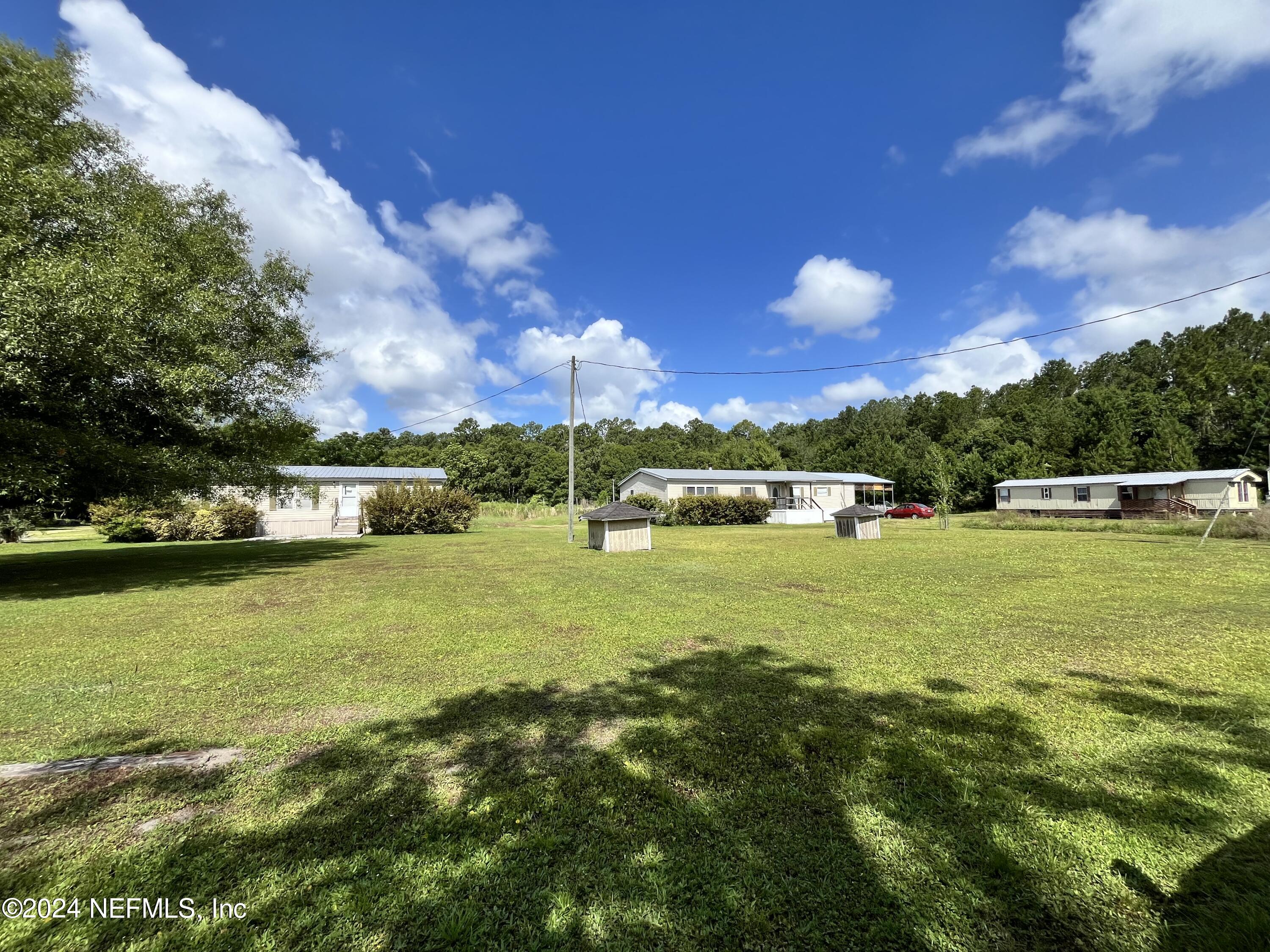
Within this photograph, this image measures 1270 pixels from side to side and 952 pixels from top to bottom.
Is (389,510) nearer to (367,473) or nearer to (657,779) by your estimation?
(367,473)

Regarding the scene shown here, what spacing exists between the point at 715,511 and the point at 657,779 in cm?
2807

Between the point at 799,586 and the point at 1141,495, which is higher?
the point at 1141,495

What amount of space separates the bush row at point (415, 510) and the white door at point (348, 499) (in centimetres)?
500

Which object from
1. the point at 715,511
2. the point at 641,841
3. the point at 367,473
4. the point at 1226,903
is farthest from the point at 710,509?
the point at 1226,903

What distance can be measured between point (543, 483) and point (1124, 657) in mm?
51881

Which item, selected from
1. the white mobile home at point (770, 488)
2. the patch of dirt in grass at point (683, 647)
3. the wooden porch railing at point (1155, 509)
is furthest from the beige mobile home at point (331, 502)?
the wooden porch railing at point (1155, 509)

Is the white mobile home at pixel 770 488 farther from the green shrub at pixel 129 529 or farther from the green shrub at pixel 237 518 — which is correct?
the green shrub at pixel 129 529

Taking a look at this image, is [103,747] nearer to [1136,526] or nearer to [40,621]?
[40,621]

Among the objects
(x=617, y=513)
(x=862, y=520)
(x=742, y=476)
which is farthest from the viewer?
(x=742, y=476)

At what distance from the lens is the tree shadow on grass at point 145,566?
957 centimetres

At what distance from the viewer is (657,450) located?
65062 mm

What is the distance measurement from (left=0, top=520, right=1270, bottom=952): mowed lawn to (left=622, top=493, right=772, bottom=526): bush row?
75.9 feet

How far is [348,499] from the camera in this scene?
28.2 m

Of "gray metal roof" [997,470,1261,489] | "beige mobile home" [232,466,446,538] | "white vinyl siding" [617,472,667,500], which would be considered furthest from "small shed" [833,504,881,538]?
"gray metal roof" [997,470,1261,489]
